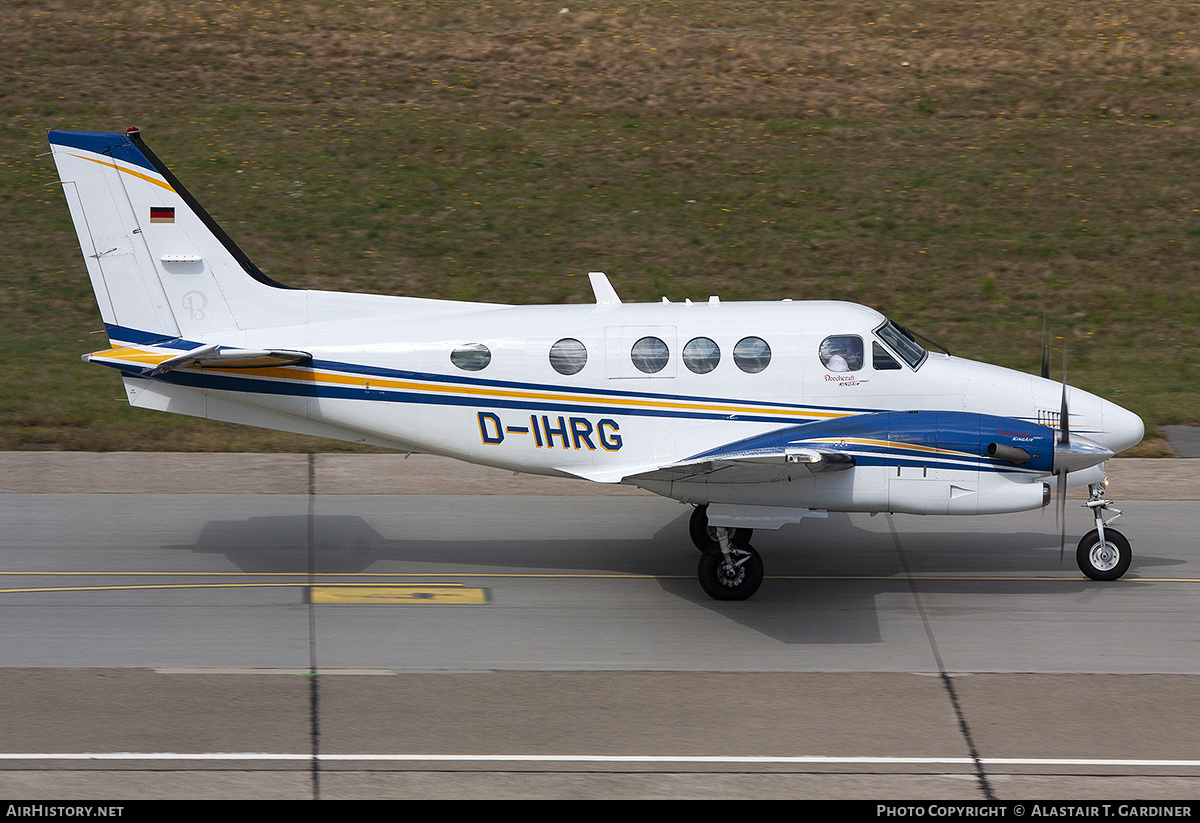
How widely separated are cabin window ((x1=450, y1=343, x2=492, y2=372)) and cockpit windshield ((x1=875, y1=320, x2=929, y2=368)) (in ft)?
12.4

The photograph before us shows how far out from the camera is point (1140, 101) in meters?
29.7

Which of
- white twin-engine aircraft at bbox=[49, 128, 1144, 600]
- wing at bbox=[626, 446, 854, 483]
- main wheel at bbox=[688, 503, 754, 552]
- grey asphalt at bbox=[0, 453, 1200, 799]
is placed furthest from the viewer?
main wheel at bbox=[688, 503, 754, 552]

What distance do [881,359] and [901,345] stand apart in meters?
0.27

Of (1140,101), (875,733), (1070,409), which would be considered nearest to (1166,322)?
(1140,101)

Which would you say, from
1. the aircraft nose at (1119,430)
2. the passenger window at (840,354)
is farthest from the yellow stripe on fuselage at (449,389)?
the aircraft nose at (1119,430)

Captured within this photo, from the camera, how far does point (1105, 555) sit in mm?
12773

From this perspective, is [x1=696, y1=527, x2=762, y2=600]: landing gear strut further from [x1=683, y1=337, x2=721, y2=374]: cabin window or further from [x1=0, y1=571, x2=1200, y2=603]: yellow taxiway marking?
[x1=683, y1=337, x2=721, y2=374]: cabin window

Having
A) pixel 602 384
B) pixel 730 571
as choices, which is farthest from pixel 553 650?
pixel 602 384

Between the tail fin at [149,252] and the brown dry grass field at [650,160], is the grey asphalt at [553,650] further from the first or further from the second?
the brown dry grass field at [650,160]

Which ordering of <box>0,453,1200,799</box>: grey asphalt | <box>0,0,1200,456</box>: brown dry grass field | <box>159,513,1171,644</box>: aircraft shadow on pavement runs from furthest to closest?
<box>0,0,1200,456</box>: brown dry grass field, <box>159,513,1171,644</box>: aircraft shadow on pavement, <box>0,453,1200,799</box>: grey asphalt

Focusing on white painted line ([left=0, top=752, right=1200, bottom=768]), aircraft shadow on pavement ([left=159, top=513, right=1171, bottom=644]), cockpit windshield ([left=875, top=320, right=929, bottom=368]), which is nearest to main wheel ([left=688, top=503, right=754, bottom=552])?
aircraft shadow on pavement ([left=159, top=513, right=1171, bottom=644])

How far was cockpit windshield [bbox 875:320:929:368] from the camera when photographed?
12.1 meters

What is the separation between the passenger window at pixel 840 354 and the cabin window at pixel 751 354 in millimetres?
553

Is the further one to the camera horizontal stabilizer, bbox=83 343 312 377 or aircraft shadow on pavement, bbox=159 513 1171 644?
aircraft shadow on pavement, bbox=159 513 1171 644
